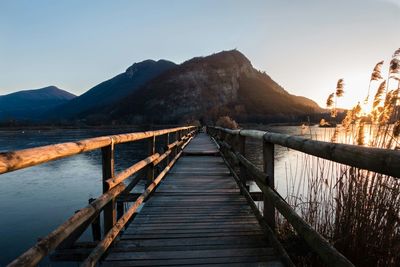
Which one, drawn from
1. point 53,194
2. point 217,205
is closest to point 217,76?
Result: point 53,194

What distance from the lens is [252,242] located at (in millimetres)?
3396

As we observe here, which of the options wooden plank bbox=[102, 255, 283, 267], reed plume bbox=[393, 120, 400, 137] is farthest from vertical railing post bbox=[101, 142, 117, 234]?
reed plume bbox=[393, 120, 400, 137]

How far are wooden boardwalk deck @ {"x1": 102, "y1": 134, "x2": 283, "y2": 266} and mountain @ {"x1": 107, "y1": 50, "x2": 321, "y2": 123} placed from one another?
123 m

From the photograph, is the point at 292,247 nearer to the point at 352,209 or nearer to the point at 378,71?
the point at 352,209

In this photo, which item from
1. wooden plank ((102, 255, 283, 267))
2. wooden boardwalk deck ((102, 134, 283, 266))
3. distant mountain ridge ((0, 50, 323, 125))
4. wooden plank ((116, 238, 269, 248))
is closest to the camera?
wooden plank ((102, 255, 283, 267))

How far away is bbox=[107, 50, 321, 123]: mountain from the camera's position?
476 feet

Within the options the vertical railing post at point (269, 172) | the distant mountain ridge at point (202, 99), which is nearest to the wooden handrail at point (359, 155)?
the vertical railing post at point (269, 172)

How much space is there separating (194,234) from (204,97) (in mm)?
157732

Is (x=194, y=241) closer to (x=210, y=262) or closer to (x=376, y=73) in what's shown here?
(x=210, y=262)

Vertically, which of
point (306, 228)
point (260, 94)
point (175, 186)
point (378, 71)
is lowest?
point (175, 186)

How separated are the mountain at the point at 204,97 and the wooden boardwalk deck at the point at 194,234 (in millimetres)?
122674

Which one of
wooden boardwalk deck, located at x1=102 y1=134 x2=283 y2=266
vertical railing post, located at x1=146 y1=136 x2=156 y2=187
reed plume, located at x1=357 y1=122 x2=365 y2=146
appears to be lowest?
wooden boardwalk deck, located at x1=102 y1=134 x2=283 y2=266

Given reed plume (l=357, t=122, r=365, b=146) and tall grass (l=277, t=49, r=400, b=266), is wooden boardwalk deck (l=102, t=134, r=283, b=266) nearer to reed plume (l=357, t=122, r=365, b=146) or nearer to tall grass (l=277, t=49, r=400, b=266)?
tall grass (l=277, t=49, r=400, b=266)

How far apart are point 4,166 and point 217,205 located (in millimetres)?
3824
